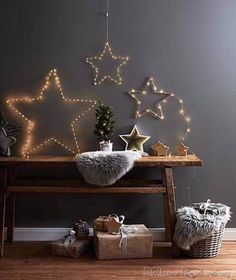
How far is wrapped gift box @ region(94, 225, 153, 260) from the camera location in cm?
275

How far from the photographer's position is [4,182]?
2887 mm

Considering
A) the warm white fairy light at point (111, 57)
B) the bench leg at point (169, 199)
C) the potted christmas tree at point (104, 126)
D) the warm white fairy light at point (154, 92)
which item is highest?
the warm white fairy light at point (111, 57)

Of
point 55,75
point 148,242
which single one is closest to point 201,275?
point 148,242

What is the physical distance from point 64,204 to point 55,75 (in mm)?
1042

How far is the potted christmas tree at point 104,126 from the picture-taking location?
9.98 ft

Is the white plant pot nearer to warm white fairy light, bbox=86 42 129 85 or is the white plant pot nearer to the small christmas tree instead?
the small christmas tree

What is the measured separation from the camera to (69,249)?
2803mm

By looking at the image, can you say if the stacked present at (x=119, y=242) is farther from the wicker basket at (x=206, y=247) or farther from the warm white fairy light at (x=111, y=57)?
the warm white fairy light at (x=111, y=57)

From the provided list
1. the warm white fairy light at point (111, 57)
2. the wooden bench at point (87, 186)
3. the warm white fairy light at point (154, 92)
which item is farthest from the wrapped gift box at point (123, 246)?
the warm white fairy light at point (111, 57)

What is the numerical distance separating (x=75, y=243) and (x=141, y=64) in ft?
4.84

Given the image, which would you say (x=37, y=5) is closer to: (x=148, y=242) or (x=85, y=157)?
(x=85, y=157)

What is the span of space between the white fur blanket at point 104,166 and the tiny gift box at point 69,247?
0.45 metres

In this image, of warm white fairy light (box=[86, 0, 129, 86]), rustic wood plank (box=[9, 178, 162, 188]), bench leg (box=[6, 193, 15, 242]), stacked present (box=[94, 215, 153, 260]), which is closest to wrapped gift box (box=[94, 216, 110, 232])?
stacked present (box=[94, 215, 153, 260])

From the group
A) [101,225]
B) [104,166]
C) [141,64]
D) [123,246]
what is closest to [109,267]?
[123,246]
